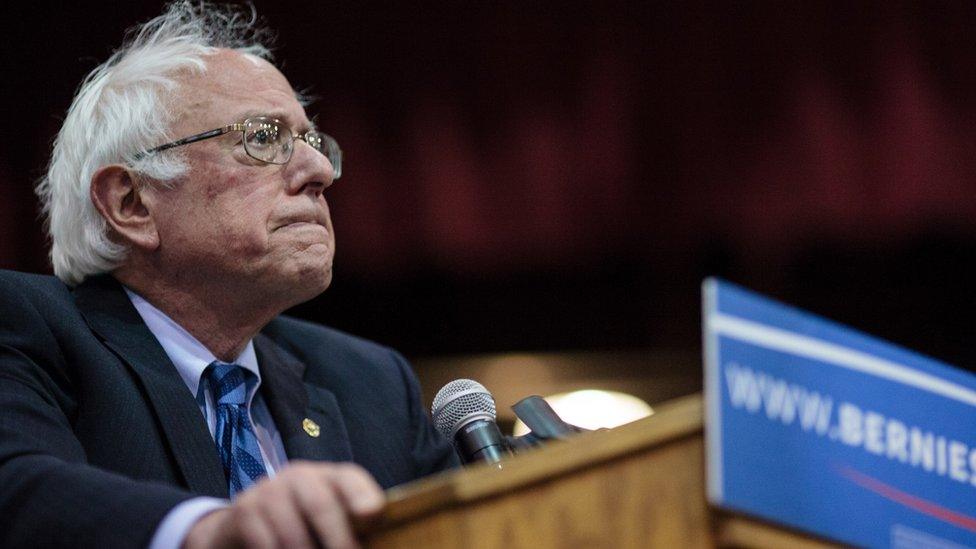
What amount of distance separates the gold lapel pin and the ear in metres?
0.35

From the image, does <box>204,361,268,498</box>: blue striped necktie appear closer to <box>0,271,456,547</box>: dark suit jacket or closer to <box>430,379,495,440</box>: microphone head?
<box>0,271,456,547</box>: dark suit jacket

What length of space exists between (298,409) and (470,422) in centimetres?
45

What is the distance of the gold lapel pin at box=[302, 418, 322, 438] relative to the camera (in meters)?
1.67

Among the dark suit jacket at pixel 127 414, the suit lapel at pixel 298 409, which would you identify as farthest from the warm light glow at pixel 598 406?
the suit lapel at pixel 298 409

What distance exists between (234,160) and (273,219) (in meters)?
0.11

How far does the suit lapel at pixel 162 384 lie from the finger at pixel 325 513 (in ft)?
2.18

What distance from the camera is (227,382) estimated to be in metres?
1.67

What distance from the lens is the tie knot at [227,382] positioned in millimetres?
1650

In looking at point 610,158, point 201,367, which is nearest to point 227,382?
point 201,367

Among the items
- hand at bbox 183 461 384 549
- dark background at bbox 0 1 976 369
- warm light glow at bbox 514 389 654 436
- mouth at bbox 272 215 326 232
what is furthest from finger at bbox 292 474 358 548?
warm light glow at bbox 514 389 654 436

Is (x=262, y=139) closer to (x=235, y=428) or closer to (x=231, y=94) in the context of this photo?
(x=231, y=94)

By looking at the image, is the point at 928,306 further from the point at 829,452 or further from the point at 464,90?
the point at 829,452

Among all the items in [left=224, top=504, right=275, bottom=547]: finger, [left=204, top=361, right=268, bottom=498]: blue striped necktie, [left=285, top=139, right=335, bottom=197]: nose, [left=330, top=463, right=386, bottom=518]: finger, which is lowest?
[left=204, top=361, right=268, bottom=498]: blue striped necktie

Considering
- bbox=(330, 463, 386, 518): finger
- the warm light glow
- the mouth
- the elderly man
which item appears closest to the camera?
bbox=(330, 463, 386, 518): finger
